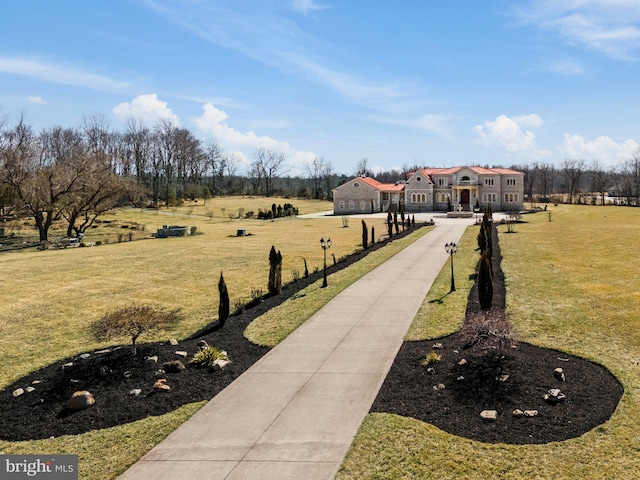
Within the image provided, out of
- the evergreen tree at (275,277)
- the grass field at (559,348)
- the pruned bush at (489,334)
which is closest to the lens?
the grass field at (559,348)

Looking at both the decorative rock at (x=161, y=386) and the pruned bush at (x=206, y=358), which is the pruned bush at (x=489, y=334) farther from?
the decorative rock at (x=161, y=386)

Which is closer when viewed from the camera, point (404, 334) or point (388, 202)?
point (404, 334)

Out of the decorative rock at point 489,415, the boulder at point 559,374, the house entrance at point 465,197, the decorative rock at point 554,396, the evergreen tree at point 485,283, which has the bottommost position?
the decorative rock at point 489,415

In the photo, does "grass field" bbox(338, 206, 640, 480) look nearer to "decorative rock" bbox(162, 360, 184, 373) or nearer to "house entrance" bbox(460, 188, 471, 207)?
"decorative rock" bbox(162, 360, 184, 373)

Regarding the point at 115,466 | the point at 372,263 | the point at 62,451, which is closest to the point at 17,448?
the point at 62,451

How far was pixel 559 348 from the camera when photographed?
38.6 feet

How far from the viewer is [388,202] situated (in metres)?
74.3

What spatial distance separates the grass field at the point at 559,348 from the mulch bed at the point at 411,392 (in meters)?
0.36

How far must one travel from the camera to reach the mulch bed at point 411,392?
8.17 metres

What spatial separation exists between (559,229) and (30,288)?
4045 centimetres

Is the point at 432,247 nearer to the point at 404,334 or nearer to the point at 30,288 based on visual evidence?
the point at 404,334

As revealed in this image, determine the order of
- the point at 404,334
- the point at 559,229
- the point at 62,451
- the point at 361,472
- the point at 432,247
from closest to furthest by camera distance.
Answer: the point at 361,472 < the point at 62,451 < the point at 404,334 < the point at 432,247 < the point at 559,229

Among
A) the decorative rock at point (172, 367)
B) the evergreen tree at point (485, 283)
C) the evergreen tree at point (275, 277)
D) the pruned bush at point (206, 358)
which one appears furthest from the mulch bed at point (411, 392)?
the evergreen tree at point (275, 277)

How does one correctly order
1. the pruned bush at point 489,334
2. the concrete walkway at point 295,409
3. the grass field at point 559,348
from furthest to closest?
the pruned bush at point 489,334 → the concrete walkway at point 295,409 → the grass field at point 559,348
